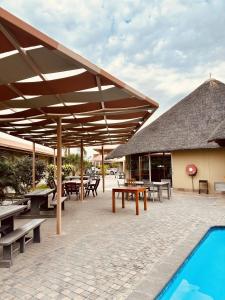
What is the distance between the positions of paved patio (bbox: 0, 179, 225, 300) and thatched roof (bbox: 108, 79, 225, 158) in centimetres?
890

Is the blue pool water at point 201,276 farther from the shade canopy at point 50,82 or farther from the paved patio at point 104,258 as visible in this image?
the shade canopy at point 50,82

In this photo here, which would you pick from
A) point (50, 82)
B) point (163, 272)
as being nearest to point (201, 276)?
point (163, 272)

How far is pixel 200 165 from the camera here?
15.8 metres

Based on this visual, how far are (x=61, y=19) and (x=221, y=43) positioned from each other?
1027cm

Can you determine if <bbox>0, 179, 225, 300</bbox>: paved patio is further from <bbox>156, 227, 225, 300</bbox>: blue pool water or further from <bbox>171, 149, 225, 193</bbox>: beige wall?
<bbox>171, 149, 225, 193</bbox>: beige wall

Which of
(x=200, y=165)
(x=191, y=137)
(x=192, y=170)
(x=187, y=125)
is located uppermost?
(x=187, y=125)

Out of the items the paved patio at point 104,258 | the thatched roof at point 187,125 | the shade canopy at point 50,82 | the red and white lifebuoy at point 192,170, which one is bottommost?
the paved patio at point 104,258

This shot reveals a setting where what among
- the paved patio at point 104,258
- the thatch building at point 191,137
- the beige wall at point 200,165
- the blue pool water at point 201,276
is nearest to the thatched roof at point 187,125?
the thatch building at point 191,137

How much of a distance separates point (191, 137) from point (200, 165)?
2015 millimetres

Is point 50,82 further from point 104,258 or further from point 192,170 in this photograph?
point 192,170

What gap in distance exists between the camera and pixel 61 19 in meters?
10.0

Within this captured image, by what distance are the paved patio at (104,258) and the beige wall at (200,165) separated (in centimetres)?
737

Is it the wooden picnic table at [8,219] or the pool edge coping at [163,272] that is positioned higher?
the wooden picnic table at [8,219]

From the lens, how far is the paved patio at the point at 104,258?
349 centimetres
